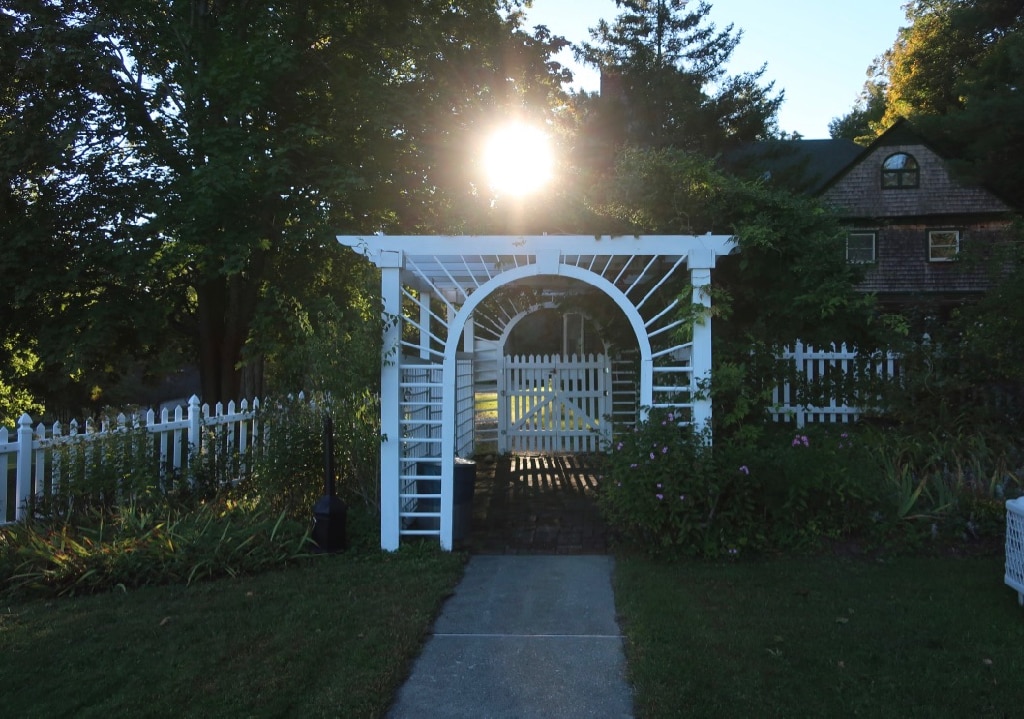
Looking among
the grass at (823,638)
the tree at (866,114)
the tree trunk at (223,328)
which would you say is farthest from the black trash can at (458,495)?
the tree at (866,114)

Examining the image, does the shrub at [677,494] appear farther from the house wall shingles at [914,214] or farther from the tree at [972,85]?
the house wall shingles at [914,214]

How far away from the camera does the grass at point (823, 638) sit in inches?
139

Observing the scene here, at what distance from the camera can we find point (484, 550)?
652 cm

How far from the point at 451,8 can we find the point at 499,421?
723 centimetres

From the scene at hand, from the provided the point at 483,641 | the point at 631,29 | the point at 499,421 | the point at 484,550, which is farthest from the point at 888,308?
the point at 483,641

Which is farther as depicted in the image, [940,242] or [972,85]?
[940,242]

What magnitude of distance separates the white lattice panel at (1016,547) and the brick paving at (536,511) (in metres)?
2.88

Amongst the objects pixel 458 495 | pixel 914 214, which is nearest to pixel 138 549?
pixel 458 495

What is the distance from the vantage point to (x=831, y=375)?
9445 millimetres

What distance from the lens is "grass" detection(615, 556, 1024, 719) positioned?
3.53m

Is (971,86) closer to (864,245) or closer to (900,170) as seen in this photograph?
(900,170)

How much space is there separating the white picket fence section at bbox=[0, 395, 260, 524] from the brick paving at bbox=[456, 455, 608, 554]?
8.88 ft

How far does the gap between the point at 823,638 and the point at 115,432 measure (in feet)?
19.2

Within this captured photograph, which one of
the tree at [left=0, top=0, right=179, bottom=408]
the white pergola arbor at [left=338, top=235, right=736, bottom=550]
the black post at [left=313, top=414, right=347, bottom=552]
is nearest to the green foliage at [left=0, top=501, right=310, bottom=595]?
the black post at [left=313, top=414, right=347, bottom=552]
